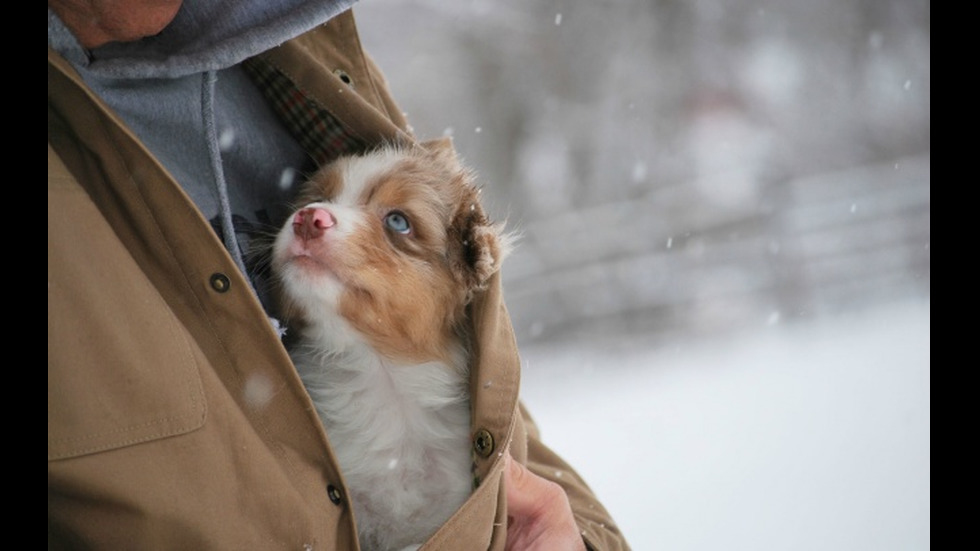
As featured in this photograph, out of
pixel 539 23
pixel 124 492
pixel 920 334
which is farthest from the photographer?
pixel 539 23

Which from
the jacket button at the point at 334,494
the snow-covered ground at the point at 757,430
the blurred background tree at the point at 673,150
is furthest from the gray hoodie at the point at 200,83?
the blurred background tree at the point at 673,150

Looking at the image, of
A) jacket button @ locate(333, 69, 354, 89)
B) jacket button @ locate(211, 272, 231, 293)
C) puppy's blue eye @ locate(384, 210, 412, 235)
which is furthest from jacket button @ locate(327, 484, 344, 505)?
jacket button @ locate(333, 69, 354, 89)

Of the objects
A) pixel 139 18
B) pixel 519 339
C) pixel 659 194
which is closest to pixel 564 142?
pixel 659 194

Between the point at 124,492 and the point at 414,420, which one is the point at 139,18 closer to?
the point at 124,492

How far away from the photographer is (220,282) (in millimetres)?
1936

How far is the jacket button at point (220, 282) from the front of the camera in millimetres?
1935

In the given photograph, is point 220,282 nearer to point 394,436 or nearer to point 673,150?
point 394,436

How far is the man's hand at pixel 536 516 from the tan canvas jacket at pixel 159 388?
32 cm

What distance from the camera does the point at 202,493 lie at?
1809mm

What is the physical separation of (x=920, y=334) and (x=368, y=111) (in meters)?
5.83

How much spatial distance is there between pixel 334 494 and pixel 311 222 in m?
0.69

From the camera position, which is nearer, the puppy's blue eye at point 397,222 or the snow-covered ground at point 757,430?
the puppy's blue eye at point 397,222

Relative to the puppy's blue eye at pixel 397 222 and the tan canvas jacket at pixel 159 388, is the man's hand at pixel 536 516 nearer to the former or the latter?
the tan canvas jacket at pixel 159 388

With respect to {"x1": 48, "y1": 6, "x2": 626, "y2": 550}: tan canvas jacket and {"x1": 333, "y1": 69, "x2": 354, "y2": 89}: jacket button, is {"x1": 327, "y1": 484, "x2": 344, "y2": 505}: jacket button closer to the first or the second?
{"x1": 48, "y1": 6, "x2": 626, "y2": 550}: tan canvas jacket
